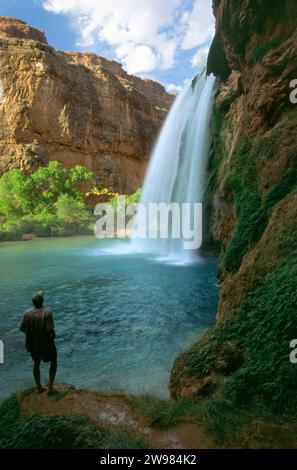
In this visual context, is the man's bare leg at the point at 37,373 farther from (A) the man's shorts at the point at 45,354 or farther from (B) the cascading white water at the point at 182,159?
(B) the cascading white water at the point at 182,159

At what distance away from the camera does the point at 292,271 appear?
4.87 metres

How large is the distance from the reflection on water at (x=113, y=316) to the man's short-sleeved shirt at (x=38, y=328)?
177cm

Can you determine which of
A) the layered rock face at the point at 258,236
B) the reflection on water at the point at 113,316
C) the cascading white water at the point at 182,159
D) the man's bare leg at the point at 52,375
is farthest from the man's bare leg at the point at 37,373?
the cascading white water at the point at 182,159

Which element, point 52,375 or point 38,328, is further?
point 52,375

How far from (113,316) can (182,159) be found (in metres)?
16.3

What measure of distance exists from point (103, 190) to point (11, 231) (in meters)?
18.2

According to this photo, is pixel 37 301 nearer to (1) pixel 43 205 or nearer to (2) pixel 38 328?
(2) pixel 38 328

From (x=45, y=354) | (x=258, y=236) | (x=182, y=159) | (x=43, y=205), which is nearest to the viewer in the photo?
(x=45, y=354)

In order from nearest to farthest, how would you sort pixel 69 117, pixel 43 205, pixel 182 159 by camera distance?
pixel 182 159
pixel 43 205
pixel 69 117

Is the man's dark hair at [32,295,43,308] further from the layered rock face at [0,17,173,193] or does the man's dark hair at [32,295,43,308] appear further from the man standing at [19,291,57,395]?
the layered rock face at [0,17,173,193]

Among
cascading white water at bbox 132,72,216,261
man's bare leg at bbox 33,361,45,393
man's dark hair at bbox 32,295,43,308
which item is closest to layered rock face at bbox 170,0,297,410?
man's bare leg at bbox 33,361,45,393

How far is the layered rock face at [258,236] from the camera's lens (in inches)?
172

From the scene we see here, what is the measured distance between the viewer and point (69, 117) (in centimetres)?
4988

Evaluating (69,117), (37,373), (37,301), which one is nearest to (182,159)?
(37,301)
